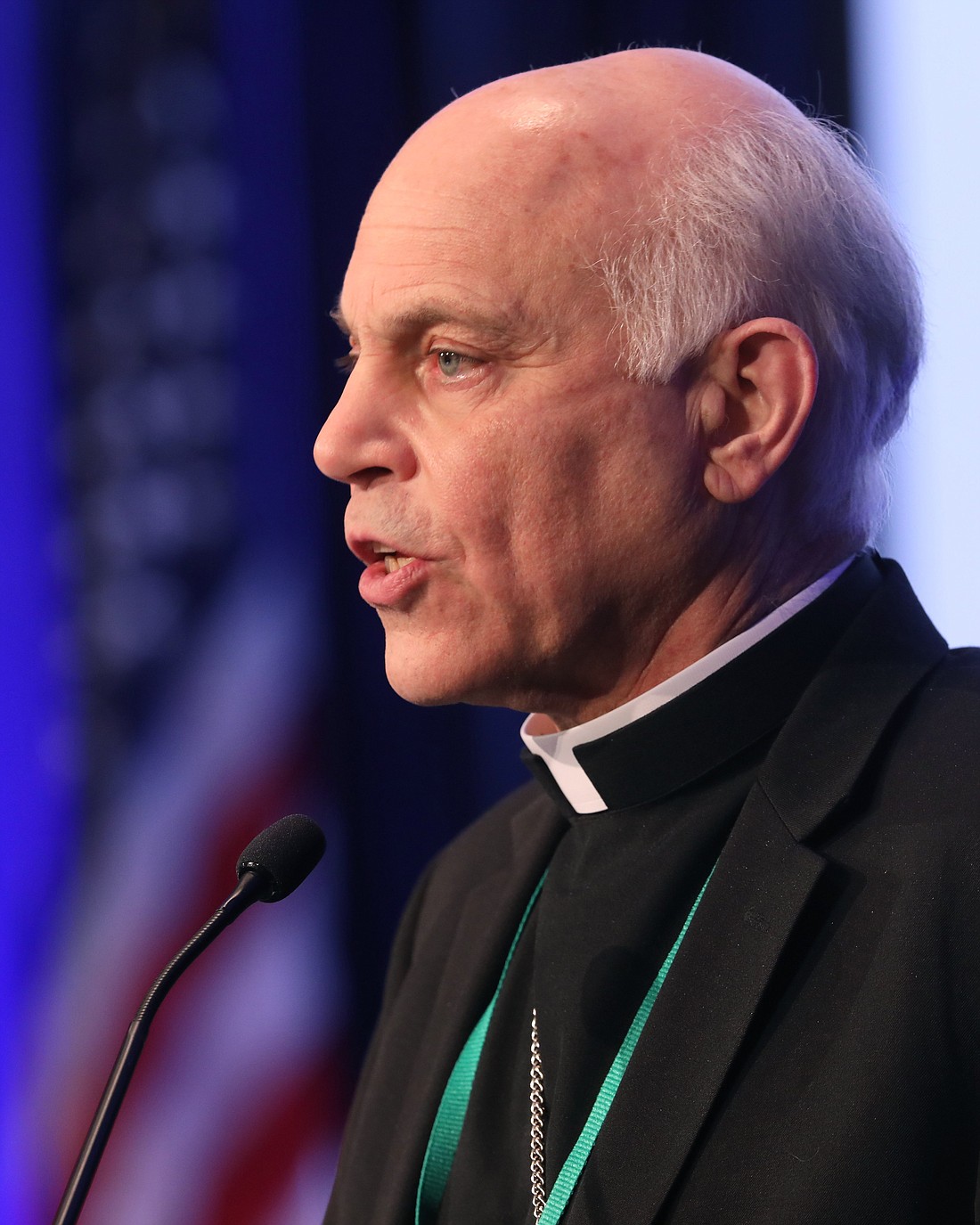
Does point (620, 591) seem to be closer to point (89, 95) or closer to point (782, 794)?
point (782, 794)

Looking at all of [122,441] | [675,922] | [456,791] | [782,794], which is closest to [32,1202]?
[456,791]

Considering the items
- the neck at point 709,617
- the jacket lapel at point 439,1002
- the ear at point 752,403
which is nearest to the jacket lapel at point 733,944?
the neck at point 709,617

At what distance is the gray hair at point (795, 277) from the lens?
4.03 ft

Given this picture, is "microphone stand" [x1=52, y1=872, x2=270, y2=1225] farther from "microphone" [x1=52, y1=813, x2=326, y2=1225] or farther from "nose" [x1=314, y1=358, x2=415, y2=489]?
"nose" [x1=314, y1=358, x2=415, y2=489]

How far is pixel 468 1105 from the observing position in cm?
139

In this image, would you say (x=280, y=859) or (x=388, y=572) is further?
(x=388, y=572)

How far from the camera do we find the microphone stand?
918 mm

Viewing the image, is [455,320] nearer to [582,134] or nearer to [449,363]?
[449,363]

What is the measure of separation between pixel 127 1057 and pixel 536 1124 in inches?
19.0

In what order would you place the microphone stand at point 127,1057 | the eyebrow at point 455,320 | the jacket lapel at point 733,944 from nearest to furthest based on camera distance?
the microphone stand at point 127,1057 < the jacket lapel at point 733,944 < the eyebrow at point 455,320

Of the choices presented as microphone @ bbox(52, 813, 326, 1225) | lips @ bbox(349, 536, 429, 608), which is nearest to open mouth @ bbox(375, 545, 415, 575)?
lips @ bbox(349, 536, 429, 608)

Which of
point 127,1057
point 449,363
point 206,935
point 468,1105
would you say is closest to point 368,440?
point 449,363

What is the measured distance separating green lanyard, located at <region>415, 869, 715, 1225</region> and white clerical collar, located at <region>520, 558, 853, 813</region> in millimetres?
179

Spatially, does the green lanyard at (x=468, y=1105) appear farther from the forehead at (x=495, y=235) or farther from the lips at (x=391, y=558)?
the forehead at (x=495, y=235)
